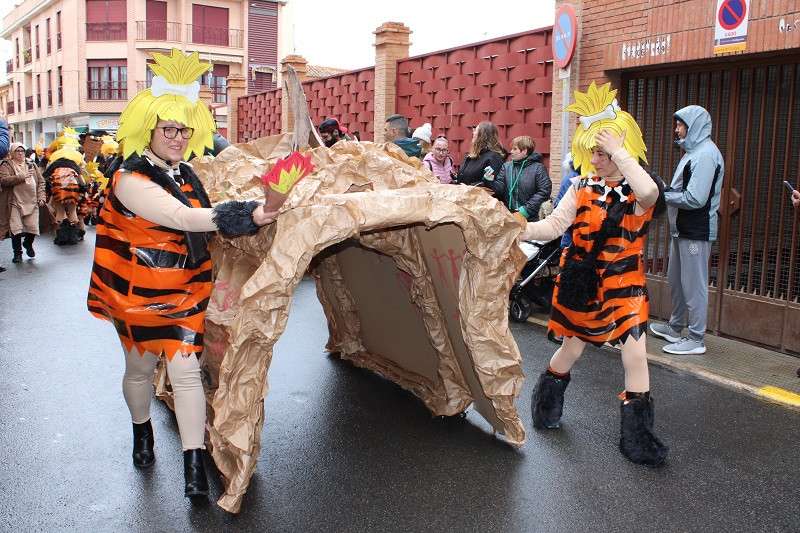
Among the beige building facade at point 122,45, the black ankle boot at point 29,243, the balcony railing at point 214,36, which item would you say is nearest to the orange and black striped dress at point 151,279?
the black ankle boot at point 29,243

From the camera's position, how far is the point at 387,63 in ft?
44.3

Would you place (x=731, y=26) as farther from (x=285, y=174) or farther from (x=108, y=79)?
(x=108, y=79)

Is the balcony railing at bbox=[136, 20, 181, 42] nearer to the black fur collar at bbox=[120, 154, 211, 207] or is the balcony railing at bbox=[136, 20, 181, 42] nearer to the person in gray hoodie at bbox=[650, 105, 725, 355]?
the person in gray hoodie at bbox=[650, 105, 725, 355]

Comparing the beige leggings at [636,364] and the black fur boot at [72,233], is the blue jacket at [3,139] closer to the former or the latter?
the black fur boot at [72,233]

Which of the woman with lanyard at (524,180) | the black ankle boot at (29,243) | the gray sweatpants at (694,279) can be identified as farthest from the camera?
the black ankle boot at (29,243)

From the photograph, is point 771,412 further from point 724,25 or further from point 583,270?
point 724,25

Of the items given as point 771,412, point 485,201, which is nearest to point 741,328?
point 771,412

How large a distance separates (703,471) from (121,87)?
147 ft

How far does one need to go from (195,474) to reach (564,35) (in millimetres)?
6737

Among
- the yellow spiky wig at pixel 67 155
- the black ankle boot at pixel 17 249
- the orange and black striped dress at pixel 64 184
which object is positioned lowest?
the black ankle boot at pixel 17 249

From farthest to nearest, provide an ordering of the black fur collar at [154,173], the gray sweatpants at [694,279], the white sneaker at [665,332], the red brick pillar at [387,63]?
the red brick pillar at [387,63], the white sneaker at [665,332], the gray sweatpants at [694,279], the black fur collar at [154,173]

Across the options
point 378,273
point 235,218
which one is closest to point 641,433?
point 378,273

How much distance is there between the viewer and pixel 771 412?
4.89 meters

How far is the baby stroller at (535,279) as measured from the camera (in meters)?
7.23
